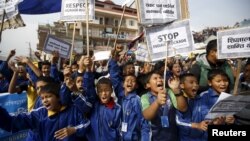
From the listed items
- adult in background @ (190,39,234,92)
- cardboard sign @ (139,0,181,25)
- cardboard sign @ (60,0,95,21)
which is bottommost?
adult in background @ (190,39,234,92)

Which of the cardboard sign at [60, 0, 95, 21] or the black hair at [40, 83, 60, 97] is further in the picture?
the cardboard sign at [60, 0, 95, 21]

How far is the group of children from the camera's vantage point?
338 cm

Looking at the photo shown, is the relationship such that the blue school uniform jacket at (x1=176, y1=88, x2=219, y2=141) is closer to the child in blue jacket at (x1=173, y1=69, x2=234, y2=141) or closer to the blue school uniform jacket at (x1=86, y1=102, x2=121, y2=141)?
the child in blue jacket at (x1=173, y1=69, x2=234, y2=141)

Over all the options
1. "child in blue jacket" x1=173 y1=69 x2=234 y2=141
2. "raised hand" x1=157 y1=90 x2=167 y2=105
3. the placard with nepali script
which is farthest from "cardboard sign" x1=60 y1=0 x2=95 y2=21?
"raised hand" x1=157 y1=90 x2=167 y2=105

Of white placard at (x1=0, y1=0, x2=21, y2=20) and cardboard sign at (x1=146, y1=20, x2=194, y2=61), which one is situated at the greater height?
white placard at (x1=0, y1=0, x2=21, y2=20)

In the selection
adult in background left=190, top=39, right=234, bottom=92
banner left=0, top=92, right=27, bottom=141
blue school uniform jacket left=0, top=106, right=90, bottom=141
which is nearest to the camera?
blue school uniform jacket left=0, top=106, right=90, bottom=141

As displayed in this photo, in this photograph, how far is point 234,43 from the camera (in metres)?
3.88

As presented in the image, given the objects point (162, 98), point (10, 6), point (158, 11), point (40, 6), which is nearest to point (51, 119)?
point (162, 98)

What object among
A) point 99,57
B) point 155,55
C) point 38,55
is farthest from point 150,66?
point 155,55

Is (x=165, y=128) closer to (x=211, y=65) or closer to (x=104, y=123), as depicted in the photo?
(x=104, y=123)

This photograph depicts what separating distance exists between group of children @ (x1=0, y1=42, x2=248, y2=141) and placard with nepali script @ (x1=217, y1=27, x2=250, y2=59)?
341mm

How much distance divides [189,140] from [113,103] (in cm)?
93

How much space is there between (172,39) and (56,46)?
2618 mm

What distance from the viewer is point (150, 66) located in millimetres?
A: 7754
